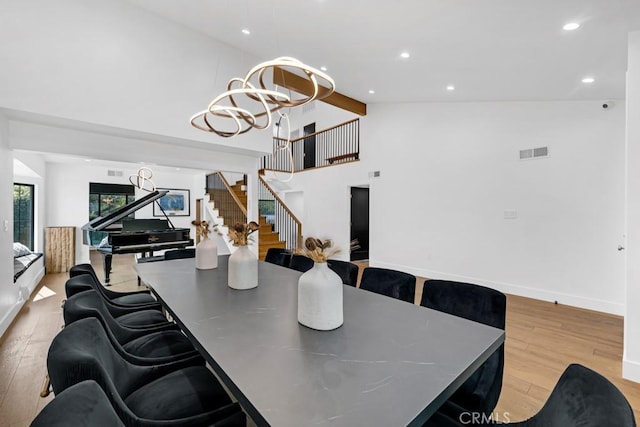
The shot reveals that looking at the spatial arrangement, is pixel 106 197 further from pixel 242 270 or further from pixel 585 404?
pixel 585 404

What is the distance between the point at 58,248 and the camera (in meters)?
6.33

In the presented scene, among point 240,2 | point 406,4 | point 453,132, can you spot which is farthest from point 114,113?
point 453,132

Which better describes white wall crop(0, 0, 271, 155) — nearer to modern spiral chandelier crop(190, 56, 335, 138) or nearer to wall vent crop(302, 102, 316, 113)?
modern spiral chandelier crop(190, 56, 335, 138)

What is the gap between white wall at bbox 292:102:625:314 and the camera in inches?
154

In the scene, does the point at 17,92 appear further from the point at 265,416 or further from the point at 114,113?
the point at 265,416

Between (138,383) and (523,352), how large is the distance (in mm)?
3278

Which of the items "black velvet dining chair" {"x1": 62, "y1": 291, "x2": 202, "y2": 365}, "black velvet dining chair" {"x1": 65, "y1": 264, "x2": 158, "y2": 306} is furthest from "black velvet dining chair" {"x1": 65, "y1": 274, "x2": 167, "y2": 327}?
"black velvet dining chair" {"x1": 62, "y1": 291, "x2": 202, "y2": 365}

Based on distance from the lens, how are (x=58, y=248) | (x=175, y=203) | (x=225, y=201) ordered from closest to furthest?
(x=58, y=248), (x=225, y=201), (x=175, y=203)

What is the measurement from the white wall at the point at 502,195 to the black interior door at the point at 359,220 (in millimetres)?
968

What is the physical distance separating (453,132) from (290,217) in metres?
4.24

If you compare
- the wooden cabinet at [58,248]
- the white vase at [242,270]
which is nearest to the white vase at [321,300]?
the white vase at [242,270]

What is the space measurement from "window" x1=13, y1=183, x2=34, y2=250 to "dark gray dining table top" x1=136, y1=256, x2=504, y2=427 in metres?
6.19


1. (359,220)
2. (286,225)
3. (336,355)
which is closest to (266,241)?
(286,225)

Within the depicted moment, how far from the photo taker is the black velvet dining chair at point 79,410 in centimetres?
65
